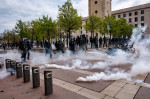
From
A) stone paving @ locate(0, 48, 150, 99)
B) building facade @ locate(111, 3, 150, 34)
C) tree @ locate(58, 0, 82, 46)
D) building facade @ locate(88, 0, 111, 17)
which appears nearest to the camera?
stone paving @ locate(0, 48, 150, 99)

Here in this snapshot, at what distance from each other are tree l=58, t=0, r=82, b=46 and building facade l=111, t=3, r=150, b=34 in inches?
1560

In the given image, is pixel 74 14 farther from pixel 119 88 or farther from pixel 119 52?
pixel 119 88

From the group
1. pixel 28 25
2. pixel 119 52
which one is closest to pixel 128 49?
pixel 119 52

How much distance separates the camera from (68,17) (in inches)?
824

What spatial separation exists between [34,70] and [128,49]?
10593 mm

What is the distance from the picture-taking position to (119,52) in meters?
11.1

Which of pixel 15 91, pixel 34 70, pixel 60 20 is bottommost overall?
pixel 15 91

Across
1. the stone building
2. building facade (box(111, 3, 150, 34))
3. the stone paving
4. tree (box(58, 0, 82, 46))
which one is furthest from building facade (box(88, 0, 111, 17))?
the stone paving

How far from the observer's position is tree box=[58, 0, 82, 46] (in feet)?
67.6

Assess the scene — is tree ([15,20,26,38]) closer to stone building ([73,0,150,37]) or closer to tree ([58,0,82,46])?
tree ([58,0,82,46])

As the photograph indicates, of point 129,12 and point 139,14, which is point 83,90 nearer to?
point 139,14

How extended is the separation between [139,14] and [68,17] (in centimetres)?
4439

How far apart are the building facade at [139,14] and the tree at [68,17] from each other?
39635 mm

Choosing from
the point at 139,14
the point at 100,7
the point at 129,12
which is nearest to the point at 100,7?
the point at 100,7
